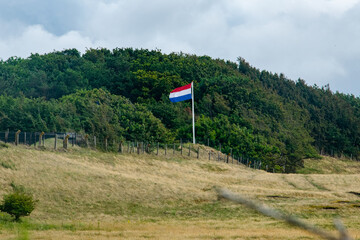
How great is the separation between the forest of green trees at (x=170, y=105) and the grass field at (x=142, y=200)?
53.6ft

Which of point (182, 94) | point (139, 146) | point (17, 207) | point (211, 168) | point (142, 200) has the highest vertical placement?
point (182, 94)

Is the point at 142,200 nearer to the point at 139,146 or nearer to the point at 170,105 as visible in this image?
the point at 139,146

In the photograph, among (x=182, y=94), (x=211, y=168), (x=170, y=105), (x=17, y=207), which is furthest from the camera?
(x=170, y=105)

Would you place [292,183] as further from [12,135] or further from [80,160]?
[12,135]

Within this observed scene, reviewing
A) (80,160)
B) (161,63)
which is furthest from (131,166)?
(161,63)

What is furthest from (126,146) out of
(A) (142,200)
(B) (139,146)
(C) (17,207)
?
(C) (17,207)

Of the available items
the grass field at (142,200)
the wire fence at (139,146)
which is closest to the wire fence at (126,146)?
the wire fence at (139,146)

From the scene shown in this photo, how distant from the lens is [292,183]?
55969mm

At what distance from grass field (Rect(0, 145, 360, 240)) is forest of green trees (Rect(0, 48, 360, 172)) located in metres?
16.3

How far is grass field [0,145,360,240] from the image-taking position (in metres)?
25.4

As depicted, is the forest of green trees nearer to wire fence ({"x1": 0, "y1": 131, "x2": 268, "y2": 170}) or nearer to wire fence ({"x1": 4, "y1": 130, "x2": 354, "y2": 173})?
wire fence ({"x1": 4, "y1": 130, "x2": 354, "y2": 173})

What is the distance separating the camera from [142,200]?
38188mm

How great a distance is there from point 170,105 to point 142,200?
48.2m

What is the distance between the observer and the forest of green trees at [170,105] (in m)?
70.1
